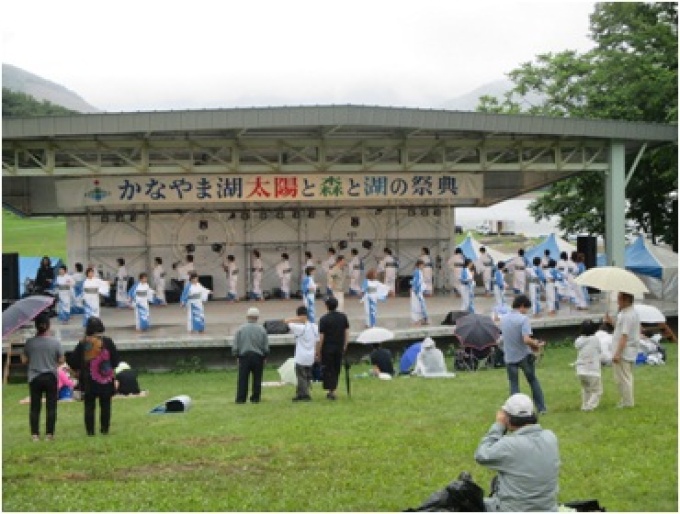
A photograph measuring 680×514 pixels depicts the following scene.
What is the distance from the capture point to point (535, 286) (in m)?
19.8

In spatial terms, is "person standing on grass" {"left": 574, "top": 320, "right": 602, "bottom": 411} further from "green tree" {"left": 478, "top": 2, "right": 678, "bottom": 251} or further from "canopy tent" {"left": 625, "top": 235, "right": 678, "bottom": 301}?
"green tree" {"left": 478, "top": 2, "right": 678, "bottom": 251}

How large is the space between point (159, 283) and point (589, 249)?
35.0 feet

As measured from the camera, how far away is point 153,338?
16.7m

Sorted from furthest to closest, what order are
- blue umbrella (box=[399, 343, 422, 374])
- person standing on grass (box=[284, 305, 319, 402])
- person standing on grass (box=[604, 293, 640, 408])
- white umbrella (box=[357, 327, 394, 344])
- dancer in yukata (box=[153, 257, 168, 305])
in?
dancer in yukata (box=[153, 257, 168, 305]) < blue umbrella (box=[399, 343, 422, 374]) < white umbrella (box=[357, 327, 394, 344]) < person standing on grass (box=[284, 305, 319, 402]) < person standing on grass (box=[604, 293, 640, 408])

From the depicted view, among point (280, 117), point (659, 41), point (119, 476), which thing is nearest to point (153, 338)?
point (280, 117)

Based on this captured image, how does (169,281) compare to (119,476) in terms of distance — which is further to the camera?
(169,281)

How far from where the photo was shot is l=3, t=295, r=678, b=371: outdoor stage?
16406mm

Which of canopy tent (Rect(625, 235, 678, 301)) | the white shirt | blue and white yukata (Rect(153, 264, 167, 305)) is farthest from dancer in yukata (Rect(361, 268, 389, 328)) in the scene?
canopy tent (Rect(625, 235, 678, 301))

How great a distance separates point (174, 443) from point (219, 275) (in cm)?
1474

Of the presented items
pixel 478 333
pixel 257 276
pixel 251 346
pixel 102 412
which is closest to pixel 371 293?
pixel 478 333

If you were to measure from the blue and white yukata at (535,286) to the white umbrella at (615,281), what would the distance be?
26.3 ft

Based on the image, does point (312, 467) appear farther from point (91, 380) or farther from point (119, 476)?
point (91, 380)

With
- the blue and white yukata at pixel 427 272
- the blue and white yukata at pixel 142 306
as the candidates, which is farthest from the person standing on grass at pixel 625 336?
the blue and white yukata at pixel 427 272

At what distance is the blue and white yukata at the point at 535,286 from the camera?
64.8ft
